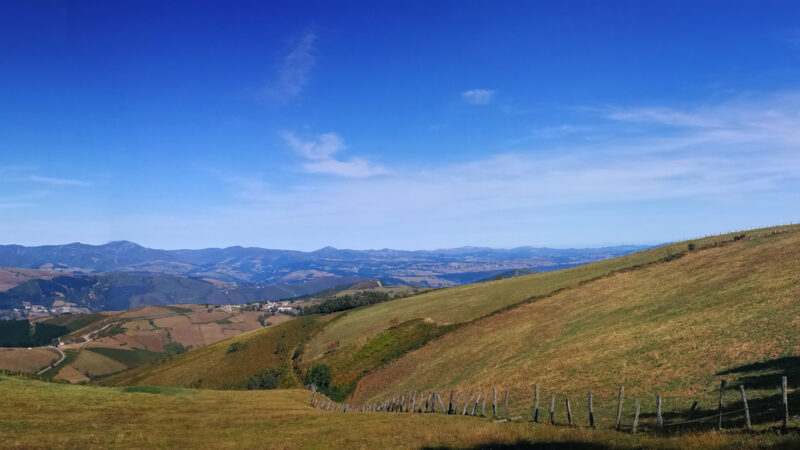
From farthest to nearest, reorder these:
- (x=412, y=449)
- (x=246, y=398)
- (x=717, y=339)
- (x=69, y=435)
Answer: (x=246, y=398), (x=717, y=339), (x=69, y=435), (x=412, y=449)

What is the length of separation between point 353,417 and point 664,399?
23.8 meters

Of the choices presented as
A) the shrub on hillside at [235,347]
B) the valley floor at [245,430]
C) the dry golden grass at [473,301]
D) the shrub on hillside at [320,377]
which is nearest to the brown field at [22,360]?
the shrub on hillside at [235,347]

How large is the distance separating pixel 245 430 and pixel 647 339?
39955mm

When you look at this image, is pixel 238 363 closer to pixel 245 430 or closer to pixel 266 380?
pixel 266 380

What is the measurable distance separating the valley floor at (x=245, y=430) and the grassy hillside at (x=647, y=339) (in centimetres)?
1024

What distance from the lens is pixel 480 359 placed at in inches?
2393

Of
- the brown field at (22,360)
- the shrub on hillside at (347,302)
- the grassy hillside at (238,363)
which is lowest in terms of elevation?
the brown field at (22,360)

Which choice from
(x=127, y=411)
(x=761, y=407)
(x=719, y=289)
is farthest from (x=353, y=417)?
(x=719, y=289)

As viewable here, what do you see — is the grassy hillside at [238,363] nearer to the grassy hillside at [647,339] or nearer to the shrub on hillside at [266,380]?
the shrub on hillside at [266,380]

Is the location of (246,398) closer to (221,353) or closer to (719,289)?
(719,289)

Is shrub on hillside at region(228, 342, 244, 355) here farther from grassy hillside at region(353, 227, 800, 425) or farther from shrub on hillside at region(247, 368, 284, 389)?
grassy hillside at region(353, 227, 800, 425)

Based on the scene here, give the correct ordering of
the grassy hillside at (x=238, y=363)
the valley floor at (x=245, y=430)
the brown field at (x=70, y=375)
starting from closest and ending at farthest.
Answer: the valley floor at (x=245, y=430)
the grassy hillside at (x=238, y=363)
the brown field at (x=70, y=375)

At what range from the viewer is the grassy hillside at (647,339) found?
1357 inches

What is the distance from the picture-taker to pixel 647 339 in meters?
46.2
